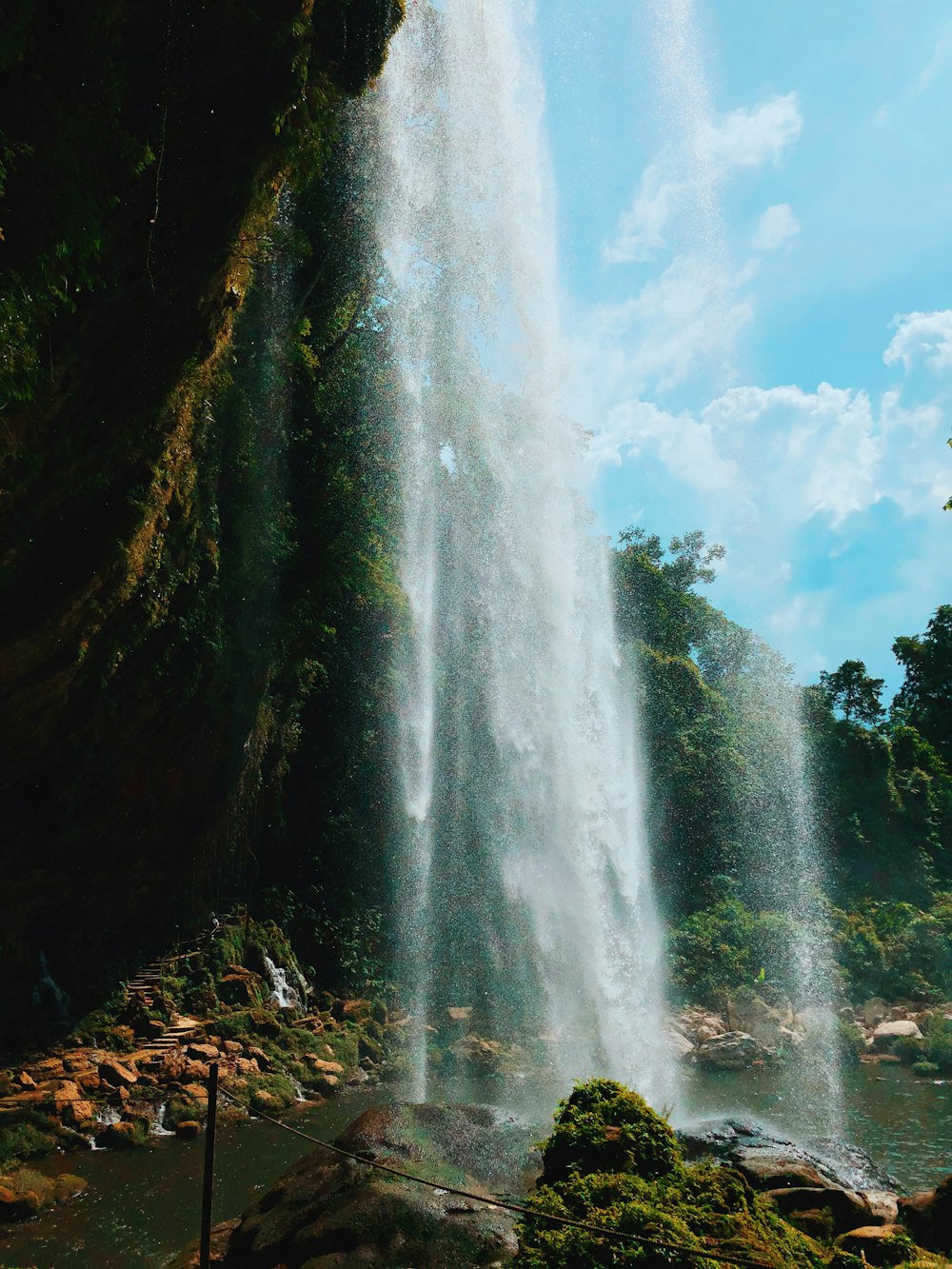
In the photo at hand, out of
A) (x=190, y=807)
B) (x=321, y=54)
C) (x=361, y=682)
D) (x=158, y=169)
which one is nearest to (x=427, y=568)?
(x=361, y=682)

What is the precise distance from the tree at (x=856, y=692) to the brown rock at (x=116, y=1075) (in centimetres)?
3537

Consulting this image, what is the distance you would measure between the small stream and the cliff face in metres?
4.18

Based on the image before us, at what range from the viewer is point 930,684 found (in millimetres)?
41406

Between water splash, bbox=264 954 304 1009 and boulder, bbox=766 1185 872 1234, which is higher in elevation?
water splash, bbox=264 954 304 1009

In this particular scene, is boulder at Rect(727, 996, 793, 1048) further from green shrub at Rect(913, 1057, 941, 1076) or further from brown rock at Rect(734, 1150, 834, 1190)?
brown rock at Rect(734, 1150, 834, 1190)

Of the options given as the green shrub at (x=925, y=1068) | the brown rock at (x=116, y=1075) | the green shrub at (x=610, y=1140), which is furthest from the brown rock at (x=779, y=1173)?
the green shrub at (x=925, y=1068)

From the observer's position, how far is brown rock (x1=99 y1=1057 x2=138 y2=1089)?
11656 millimetres

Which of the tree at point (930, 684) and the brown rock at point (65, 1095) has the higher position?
the tree at point (930, 684)

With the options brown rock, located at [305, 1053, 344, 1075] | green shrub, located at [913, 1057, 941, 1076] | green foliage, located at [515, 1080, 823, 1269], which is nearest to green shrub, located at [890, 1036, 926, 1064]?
green shrub, located at [913, 1057, 941, 1076]

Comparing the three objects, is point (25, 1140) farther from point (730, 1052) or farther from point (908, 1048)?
point (908, 1048)

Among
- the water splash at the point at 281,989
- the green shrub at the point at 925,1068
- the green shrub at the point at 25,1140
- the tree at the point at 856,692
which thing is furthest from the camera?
the tree at the point at 856,692

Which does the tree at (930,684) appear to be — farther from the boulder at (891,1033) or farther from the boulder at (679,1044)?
the boulder at (679,1044)

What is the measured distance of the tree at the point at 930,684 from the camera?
1587 inches

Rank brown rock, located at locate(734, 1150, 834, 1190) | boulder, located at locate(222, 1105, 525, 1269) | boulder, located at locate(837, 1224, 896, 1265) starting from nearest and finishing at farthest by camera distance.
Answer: boulder, located at locate(837, 1224, 896, 1265), boulder, located at locate(222, 1105, 525, 1269), brown rock, located at locate(734, 1150, 834, 1190)
